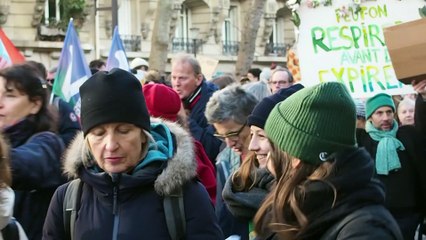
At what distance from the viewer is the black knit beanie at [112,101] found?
3.57m

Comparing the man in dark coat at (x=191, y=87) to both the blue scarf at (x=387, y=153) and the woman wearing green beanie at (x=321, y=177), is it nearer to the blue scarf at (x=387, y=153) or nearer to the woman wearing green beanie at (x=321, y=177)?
the blue scarf at (x=387, y=153)

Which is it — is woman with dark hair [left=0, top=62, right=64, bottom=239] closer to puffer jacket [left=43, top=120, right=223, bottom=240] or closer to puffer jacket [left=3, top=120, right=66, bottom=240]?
puffer jacket [left=3, top=120, right=66, bottom=240]

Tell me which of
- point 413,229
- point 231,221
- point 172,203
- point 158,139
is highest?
point 158,139

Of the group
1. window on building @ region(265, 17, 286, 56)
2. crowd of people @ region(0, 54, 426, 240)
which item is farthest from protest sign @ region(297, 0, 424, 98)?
window on building @ region(265, 17, 286, 56)

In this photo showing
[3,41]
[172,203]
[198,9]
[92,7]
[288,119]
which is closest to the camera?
[288,119]

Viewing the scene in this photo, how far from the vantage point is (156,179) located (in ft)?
11.7

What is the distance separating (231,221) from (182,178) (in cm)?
130

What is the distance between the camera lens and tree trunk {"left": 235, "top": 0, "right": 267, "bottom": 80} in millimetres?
23484

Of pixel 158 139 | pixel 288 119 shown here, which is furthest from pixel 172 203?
pixel 288 119

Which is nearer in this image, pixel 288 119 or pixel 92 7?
pixel 288 119

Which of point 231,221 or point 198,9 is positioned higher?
point 198,9

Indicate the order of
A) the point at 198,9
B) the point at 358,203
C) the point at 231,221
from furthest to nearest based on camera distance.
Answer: the point at 198,9
the point at 231,221
the point at 358,203

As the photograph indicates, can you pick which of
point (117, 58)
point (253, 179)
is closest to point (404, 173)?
point (253, 179)

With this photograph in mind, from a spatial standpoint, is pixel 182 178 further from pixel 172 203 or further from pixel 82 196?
pixel 82 196
